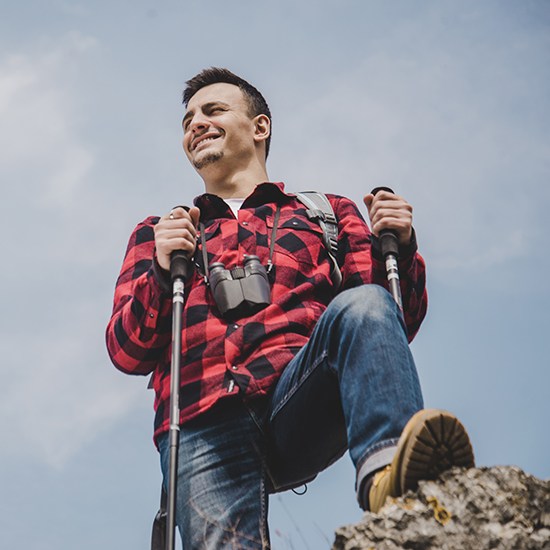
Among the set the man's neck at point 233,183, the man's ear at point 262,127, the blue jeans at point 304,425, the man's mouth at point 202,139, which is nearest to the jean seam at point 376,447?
the blue jeans at point 304,425

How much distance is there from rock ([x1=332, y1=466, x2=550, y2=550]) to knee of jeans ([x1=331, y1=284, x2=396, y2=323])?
0.71m

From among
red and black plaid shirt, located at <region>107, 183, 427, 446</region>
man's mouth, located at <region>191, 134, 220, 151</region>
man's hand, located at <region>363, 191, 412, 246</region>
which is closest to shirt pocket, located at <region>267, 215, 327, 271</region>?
red and black plaid shirt, located at <region>107, 183, 427, 446</region>

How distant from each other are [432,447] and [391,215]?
1843 millimetres

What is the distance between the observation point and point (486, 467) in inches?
102

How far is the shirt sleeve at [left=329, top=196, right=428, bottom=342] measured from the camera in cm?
421

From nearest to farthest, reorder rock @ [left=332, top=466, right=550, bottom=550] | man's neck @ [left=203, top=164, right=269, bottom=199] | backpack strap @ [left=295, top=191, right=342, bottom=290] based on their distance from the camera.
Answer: rock @ [left=332, top=466, right=550, bottom=550], backpack strap @ [left=295, top=191, right=342, bottom=290], man's neck @ [left=203, top=164, right=269, bottom=199]

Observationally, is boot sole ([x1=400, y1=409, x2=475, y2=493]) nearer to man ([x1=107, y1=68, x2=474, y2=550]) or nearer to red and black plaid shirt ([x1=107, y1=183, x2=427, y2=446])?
man ([x1=107, y1=68, x2=474, y2=550])

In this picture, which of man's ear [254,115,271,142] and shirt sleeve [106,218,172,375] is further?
man's ear [254,115,271,142]

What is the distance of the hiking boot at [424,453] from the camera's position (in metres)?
2.42

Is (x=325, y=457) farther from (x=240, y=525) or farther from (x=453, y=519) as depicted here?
(x=453, y=519)

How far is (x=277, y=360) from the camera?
12.3 feet

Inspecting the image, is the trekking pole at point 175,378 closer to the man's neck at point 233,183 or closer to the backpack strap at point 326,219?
the backpack strap at point 326,219

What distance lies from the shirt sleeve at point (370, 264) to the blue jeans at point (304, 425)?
0.95 metres

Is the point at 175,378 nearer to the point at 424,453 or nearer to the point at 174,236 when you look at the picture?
the point at 174,236
